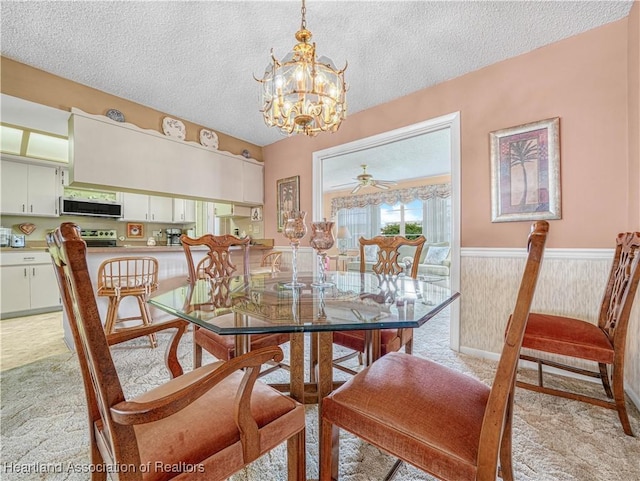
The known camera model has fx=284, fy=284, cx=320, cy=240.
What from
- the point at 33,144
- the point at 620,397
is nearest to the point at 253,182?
the point at 33,144

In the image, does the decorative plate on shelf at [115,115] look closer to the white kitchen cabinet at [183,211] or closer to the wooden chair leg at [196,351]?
the wooden chair leg at [196,351]

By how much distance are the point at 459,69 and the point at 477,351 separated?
7.61 ft

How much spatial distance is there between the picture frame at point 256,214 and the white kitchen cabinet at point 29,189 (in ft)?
9.16

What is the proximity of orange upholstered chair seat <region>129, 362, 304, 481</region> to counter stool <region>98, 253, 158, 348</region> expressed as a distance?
1624 millimetres

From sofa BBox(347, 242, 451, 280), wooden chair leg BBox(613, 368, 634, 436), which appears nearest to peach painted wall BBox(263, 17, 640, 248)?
wooden chair leg BBox(613, 368, 634, 436)

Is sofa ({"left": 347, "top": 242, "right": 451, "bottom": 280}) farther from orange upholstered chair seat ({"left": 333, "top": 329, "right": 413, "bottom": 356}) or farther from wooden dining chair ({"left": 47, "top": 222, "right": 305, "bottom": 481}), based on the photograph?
wooden dining chair ({"left": 47, "top": 222, "right": 305, "bottom": 481})

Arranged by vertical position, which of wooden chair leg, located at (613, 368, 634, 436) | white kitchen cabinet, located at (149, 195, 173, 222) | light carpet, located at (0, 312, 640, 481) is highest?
white kitchen cabinet, located at (149, 195, 173, 222)

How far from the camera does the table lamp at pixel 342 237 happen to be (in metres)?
6.53

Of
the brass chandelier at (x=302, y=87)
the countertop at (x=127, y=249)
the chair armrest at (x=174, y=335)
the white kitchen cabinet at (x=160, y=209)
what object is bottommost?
the chair armrest at (x=174, y=335)

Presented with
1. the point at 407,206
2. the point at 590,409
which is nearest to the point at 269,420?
the point at 590,409

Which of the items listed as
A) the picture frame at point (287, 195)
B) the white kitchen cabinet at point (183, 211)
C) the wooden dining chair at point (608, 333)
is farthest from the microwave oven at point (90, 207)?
the wooden dining chair at point (608, 333)

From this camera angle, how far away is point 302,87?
163 cm

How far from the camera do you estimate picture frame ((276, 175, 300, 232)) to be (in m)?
3.74

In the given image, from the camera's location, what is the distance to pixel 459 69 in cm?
235
